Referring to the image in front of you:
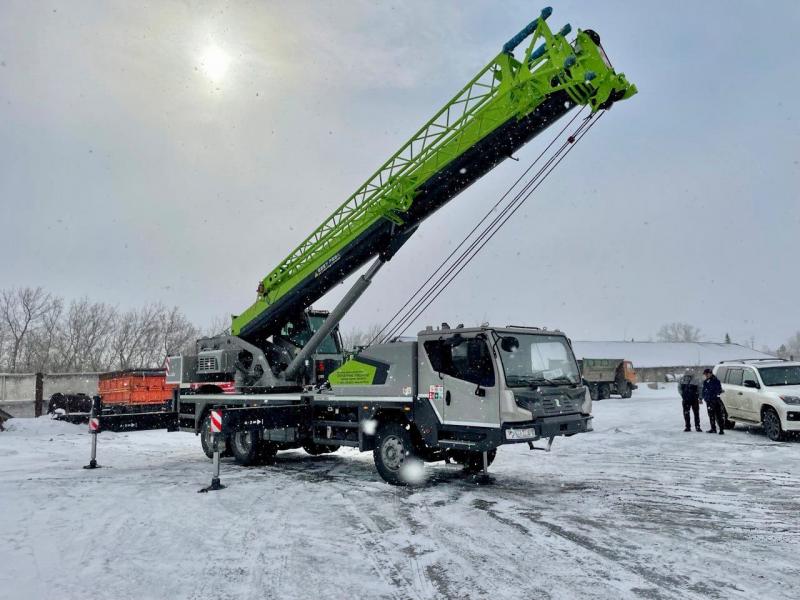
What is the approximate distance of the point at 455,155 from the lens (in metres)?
9.11

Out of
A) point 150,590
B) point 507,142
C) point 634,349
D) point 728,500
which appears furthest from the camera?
point 634,349

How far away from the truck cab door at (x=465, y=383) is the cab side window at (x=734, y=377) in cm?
969

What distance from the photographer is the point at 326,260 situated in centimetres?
1090

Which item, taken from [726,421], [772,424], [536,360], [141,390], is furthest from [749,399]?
[141,390]

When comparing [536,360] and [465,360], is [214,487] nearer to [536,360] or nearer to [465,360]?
[465,360]

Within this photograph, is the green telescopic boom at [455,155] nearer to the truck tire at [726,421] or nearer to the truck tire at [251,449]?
the truck tire at [251,449]

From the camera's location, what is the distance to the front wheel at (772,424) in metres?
12.6

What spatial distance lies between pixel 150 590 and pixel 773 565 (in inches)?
206

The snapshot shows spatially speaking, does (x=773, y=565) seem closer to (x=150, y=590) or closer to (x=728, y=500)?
(x=728, y=500)

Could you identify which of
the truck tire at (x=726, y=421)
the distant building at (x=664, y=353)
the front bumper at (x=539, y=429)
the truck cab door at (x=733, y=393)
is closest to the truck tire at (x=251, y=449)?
the front bumper at (x=539, y=429)

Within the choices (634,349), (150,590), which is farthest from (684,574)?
(634,349)

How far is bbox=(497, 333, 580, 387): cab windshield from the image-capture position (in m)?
7.96

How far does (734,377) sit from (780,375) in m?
1.20

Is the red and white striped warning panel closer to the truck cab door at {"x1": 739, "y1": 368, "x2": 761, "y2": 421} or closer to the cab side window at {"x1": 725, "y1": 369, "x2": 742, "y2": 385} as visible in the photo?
the truck cab door at {"x1": 739, "y1": 368, "x2": 761, "y2": 421}
